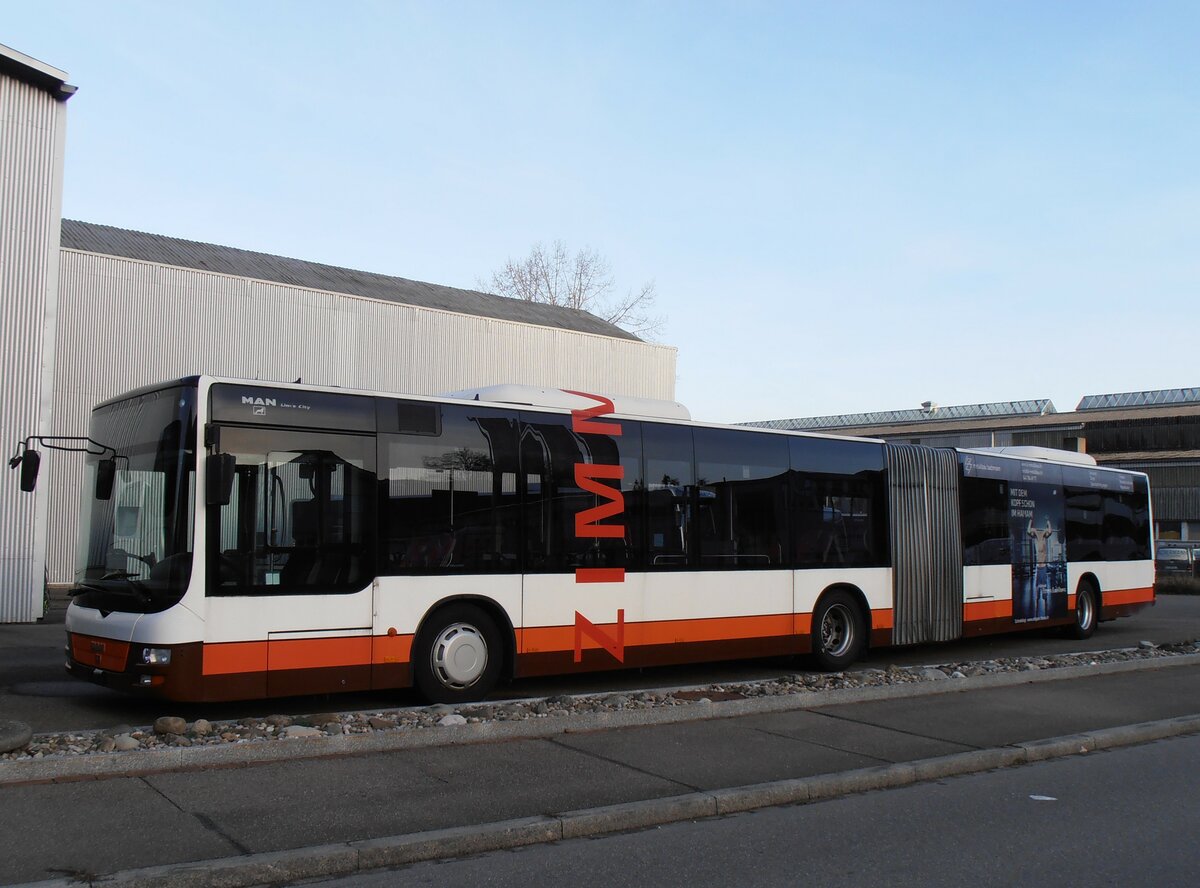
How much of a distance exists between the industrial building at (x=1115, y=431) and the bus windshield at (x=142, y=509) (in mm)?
45681

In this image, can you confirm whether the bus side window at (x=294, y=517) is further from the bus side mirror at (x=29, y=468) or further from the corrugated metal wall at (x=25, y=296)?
the corrugated metal wall at (x=25, y=296)

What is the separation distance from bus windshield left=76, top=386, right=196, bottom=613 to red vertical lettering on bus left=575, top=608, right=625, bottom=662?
405cm

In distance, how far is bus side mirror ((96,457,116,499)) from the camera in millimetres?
9711

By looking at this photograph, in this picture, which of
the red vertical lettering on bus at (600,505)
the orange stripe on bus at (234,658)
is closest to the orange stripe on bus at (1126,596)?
the red vertical lettering on bus at (600,505)

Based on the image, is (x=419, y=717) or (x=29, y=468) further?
(x=29, y=468)

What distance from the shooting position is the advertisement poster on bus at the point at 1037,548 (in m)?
17.4

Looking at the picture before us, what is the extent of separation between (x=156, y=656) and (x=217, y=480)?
1.48 meters

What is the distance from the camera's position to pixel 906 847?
628 centimetres

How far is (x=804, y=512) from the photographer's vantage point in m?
13.8

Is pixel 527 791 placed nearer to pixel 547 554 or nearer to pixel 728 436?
→ pixel 547 554

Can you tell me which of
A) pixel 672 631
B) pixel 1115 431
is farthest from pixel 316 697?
pixel 1115 431

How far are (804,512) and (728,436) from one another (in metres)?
1.62

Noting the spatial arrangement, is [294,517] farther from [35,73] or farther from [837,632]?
[35,73]

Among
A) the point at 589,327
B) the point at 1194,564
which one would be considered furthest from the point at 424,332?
the point at 1194,564
